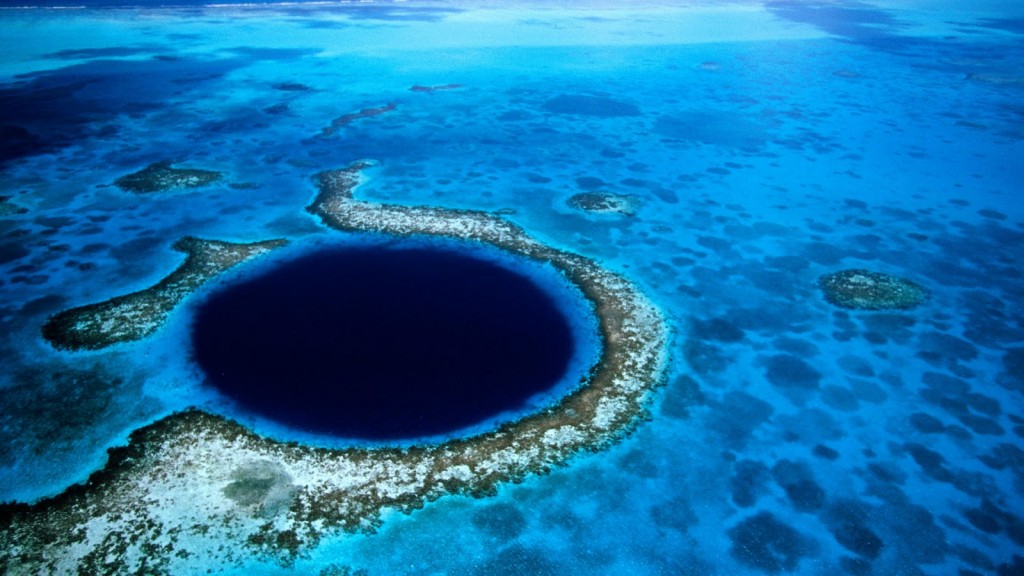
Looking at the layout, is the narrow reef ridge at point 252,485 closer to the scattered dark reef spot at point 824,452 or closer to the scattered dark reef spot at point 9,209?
the scattered dark reef spot at point 824,452

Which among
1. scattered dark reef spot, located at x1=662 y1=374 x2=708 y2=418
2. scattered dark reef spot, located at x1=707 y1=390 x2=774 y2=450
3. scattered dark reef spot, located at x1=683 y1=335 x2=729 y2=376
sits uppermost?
scattered dark reef spot, located at x1=683 y1=335 x2=729 y2=376

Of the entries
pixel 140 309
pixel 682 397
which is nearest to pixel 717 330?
pixel 682 397

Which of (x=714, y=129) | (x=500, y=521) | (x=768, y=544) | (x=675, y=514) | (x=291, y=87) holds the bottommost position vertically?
(x=768, y=544)

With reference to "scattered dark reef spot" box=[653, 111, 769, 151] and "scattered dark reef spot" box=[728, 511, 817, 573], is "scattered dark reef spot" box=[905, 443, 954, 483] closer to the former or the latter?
"scattered dark reef spot" box=[728, 511, 817, 573]

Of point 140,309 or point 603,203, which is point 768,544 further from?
point 140,309

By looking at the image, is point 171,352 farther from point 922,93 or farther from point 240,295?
point 922,93

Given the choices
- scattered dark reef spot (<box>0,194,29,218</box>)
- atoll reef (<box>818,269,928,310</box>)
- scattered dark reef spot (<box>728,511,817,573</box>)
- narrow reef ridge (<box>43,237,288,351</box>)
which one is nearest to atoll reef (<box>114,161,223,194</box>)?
scattered dark reef spot (<box>0,194,29,218</box>)

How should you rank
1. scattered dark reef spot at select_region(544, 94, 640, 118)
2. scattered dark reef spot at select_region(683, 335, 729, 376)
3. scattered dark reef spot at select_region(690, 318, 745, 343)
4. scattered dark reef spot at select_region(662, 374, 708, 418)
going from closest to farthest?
scattered dark reef spot at select_region(662, 374, 708, 418)
scattered dark reef spot at select_region(683, 335, 729, 376)
scattered dark reef spot at select_region(690, 318, 745, 343)
scattered dark reef spot at select_region(544, 94, 640, 118)
